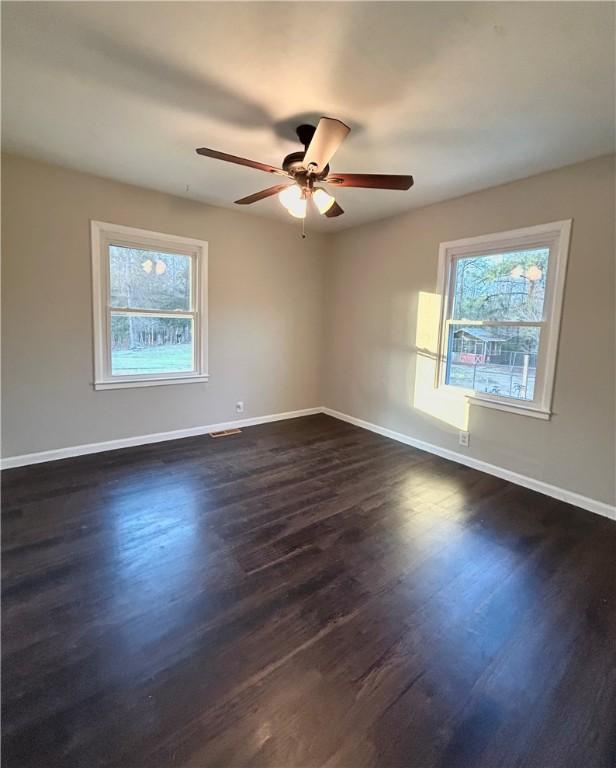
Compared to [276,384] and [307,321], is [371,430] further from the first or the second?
[307,321]

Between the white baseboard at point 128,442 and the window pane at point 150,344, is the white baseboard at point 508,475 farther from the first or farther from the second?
the window pane at point 150,344

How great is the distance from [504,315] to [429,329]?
782 mm

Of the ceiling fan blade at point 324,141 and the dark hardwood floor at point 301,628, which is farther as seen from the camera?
the ceiling fan blade at point 324,141

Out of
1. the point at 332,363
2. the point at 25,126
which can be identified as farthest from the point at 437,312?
the point at 25,126

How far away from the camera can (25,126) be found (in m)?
2.48

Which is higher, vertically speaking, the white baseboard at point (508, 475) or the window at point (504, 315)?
the window at point (504, 315)

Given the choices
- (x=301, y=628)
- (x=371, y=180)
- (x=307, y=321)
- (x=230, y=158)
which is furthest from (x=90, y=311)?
(x=301, y=628)

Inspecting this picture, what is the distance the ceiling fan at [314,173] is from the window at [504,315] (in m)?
1.42

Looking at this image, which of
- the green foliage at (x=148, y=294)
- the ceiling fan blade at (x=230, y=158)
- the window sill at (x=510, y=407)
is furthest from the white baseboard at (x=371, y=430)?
the ceiling fan blade at (x=230, y=158)

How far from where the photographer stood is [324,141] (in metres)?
1.96

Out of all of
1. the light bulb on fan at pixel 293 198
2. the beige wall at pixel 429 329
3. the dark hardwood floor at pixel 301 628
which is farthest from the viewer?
the beige wall at pixel 429 329

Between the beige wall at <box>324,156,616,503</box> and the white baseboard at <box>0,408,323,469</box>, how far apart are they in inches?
47.4

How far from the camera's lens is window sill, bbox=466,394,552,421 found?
304 cm

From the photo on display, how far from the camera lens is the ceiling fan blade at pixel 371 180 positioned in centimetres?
224
